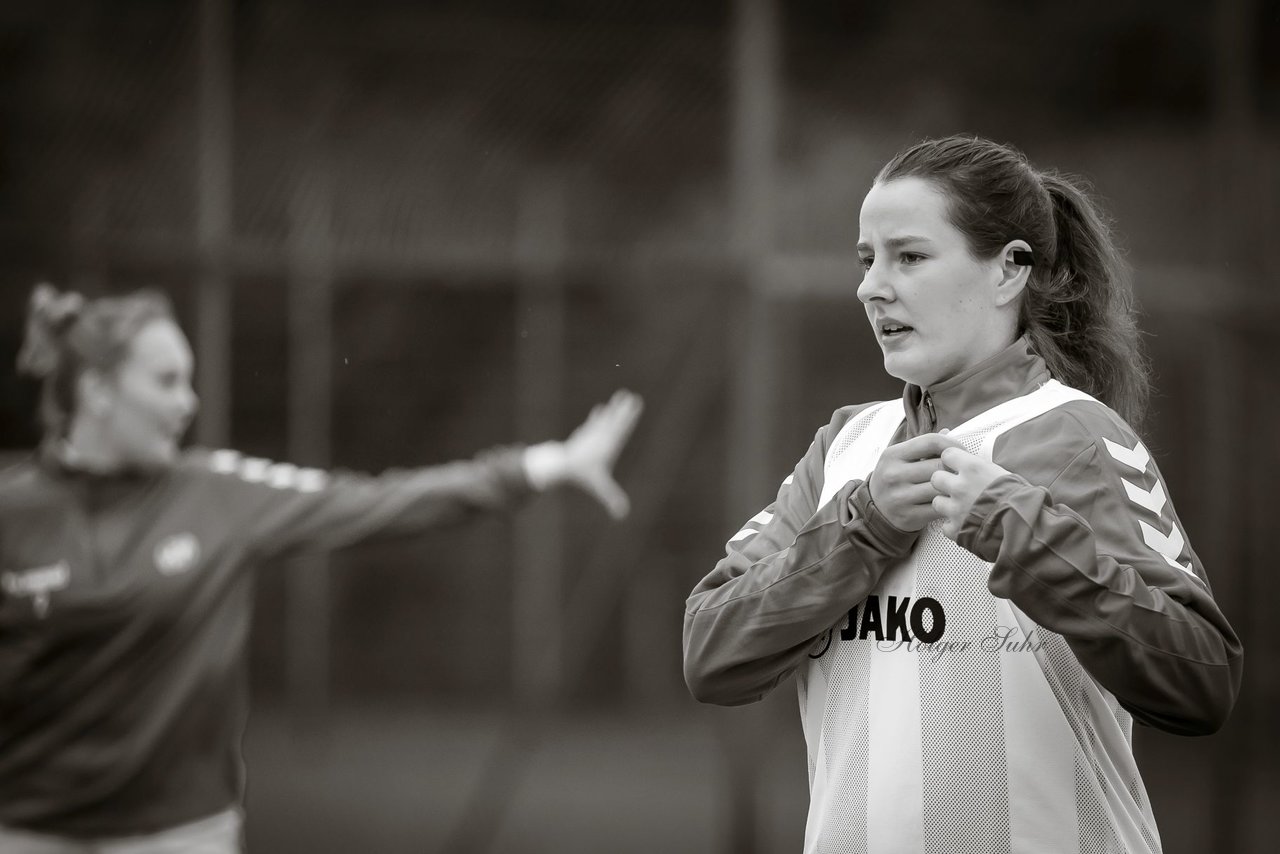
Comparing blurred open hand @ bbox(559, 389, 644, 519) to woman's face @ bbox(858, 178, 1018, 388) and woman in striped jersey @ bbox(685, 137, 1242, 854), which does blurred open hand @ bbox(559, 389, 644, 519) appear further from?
woman's face @ bbox(858, 178, 1018, 388)

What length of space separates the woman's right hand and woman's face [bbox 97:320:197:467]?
1730 mm

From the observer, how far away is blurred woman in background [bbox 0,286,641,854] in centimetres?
270

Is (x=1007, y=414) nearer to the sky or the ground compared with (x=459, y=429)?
nearer to the ground

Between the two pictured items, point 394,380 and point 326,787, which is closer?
point 326,787

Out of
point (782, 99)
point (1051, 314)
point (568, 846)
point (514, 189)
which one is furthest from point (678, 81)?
point (1051, 314)

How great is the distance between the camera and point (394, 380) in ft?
21.7

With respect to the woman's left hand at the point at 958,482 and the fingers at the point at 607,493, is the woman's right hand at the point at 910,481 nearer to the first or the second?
the woman's left hand at the point at 958,482

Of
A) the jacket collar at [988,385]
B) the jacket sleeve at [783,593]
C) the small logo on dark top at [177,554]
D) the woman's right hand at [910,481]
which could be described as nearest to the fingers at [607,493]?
the small logo on dark top at [177,554]

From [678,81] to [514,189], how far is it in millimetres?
1294

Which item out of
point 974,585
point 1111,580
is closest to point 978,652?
point 974,585

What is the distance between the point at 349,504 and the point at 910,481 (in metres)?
1.64

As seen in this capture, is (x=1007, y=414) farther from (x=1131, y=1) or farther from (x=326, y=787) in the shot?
(x=326, y=787)

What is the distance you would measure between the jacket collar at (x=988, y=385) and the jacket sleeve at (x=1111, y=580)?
4.8 inches

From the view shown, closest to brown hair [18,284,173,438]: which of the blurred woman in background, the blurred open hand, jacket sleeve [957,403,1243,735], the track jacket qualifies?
the blurred woman in background
